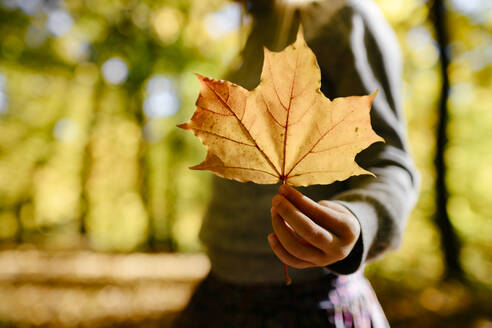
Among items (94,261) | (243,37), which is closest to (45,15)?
(94,261)

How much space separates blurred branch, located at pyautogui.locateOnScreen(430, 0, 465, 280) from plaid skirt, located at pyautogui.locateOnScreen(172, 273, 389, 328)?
5.91 meters

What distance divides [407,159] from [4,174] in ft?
42.3

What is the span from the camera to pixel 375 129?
2.60 feet

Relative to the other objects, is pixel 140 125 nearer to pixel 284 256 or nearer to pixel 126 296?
pixel 126 296

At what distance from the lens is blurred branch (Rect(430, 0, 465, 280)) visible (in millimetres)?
5555

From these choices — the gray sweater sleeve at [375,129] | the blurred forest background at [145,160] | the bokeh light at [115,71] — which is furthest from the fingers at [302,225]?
the bokeh light at [115,71]

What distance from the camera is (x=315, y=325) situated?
88 centimetres

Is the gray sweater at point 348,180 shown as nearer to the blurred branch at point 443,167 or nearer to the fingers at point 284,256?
the fingers at point 284,256

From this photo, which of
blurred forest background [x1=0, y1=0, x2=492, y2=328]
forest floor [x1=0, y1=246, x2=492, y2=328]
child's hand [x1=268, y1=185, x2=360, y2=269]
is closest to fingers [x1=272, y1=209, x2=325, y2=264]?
child's hand [x1=268, y1=185, x2=360, y2=269]

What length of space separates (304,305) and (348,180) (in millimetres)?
419

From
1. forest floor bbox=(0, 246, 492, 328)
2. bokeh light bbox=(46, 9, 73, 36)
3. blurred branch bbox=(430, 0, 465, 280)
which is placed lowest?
forest floor bbox=(0, 246, 492, 328)

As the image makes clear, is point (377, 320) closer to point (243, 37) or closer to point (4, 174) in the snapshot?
point (243, 37)

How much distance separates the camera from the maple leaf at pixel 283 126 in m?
0.49

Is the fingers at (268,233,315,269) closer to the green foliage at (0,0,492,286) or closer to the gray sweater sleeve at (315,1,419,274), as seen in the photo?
the gray sweater sleeve at (315,1,419,274)
